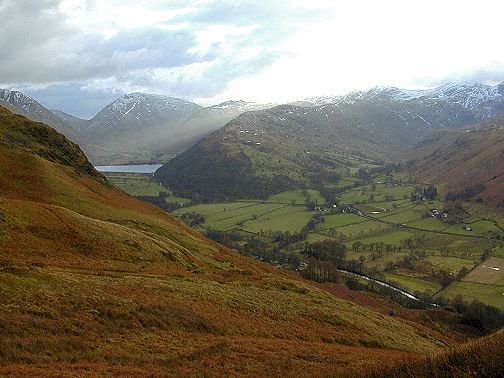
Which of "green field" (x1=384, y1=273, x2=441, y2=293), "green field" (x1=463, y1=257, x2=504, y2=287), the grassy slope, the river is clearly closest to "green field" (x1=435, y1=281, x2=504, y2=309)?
"green field" (x1=384, y1=273, x2=441, y2=293)

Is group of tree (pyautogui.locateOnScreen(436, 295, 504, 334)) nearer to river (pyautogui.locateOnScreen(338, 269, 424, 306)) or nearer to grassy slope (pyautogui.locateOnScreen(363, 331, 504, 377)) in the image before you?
river (pyautogui.locateOnScreen(338, 269, 424, 306))

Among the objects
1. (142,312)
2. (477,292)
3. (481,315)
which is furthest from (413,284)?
(142,312)

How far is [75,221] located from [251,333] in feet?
102

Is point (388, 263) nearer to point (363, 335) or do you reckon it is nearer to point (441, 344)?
point (441, 344)

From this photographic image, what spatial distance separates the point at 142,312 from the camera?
1328 inches

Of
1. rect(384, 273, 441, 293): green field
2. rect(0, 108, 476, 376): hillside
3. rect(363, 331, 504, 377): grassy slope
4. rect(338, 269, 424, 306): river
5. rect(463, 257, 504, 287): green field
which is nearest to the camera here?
rect(363, 331, 504, 377): grassy slope

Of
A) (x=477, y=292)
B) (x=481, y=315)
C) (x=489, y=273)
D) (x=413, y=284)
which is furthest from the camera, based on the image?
(x=489, y=273)

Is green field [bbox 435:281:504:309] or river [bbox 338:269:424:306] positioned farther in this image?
river [bbox 338:269:424:306]

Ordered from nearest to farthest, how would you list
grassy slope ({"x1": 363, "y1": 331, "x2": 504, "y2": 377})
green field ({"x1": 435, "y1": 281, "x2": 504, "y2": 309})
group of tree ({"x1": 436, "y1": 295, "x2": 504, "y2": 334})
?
grassy slope ({"x1": 363, "y1": 331, "x2": 504, "y2": 377}) < group of tree ({"x1": 436, "y1": 295, "x2": 504, "y2": 334}) < green field ({"x1": 435, "y1": 281, "x2": 504, "y2": 309})

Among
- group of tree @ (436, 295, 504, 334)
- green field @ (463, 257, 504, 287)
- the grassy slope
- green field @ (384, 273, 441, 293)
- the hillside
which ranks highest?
the grassy slope

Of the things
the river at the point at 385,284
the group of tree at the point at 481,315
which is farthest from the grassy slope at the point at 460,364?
the river at the point at 385,284

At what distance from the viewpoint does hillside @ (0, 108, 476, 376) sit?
26109 millimetres

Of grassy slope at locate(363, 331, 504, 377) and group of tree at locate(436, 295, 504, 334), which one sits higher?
grassy slope at locate(363, 331, 504, 377)

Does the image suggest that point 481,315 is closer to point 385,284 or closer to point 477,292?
point 477,292
